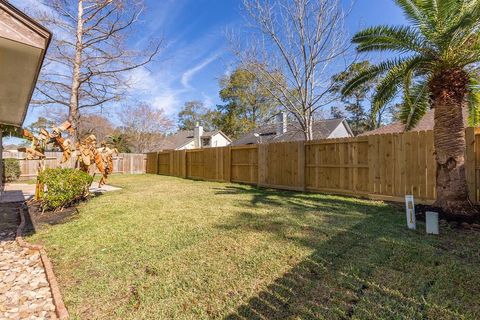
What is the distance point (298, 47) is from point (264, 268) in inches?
400

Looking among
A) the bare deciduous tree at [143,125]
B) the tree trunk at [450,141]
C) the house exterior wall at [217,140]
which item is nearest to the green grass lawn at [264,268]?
the tree trunk at [450,141]

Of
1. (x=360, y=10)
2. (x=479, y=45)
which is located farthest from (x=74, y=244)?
(x=360, y=10)

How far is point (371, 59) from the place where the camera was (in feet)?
35.0

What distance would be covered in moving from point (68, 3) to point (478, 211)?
50.7ft

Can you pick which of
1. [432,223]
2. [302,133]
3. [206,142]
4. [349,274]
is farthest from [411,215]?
[206,142]

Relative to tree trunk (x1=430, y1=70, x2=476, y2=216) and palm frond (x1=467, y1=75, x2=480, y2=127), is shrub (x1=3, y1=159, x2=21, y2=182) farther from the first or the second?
palm frond (x1=467, y1=75, x2=480, y2=127)

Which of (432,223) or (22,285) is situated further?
(432,223)

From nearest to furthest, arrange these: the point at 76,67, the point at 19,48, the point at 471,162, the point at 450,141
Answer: the point at 19,48 → the point at 450,141 → the point at 471,162 → the point at 76,67

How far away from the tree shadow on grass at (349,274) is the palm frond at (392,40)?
3455mm

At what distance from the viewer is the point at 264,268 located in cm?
293

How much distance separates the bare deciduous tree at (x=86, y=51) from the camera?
1140 centimetres

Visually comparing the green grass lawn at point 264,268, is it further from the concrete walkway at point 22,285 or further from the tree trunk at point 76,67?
the tree trunk at point 76,67

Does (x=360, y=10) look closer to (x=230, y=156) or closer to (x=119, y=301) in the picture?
(x=230, y=156)

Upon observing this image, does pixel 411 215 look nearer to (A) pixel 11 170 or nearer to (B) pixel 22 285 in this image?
(B) pixel 22 285
